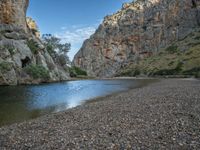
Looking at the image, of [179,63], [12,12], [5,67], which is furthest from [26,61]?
[179,63]

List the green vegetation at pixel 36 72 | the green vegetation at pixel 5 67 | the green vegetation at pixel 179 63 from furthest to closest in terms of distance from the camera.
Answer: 1. the green vegetation at pixel 179 63
2. the green vegetation at pixel 36 72
3. the green vegetation at pixel 5 67

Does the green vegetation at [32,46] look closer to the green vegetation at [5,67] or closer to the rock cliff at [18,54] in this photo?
the rock cliff at [18,54]

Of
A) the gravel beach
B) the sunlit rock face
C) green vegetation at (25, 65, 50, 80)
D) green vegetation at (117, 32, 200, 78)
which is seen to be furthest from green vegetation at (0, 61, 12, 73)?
green vegetation at (117, 32, 200, 78)

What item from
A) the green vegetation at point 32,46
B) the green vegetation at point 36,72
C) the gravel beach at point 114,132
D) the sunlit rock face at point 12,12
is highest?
the sunlit rock face at point 12,12

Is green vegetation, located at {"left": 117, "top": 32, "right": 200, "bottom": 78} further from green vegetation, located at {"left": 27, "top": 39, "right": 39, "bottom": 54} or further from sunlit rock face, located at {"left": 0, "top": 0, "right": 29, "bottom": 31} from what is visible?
sunlit rock face, located at {"left": 0, "top": 0, "right": 29, "bottom": 31}

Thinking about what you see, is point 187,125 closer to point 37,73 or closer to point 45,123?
point 45,123

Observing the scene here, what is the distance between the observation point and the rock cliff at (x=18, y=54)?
75.4 meters

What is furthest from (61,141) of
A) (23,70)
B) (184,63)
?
(184,63)

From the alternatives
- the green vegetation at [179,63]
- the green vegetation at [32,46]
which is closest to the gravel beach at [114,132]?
the green vegetation at [32,46]

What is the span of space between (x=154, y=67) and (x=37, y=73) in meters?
85.9

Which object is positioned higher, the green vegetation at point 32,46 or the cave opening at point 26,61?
the green vegetation at point 32,46

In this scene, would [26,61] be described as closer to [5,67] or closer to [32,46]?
[32,46]

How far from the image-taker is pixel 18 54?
88.5 metres

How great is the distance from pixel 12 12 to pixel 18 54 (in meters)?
33.8
